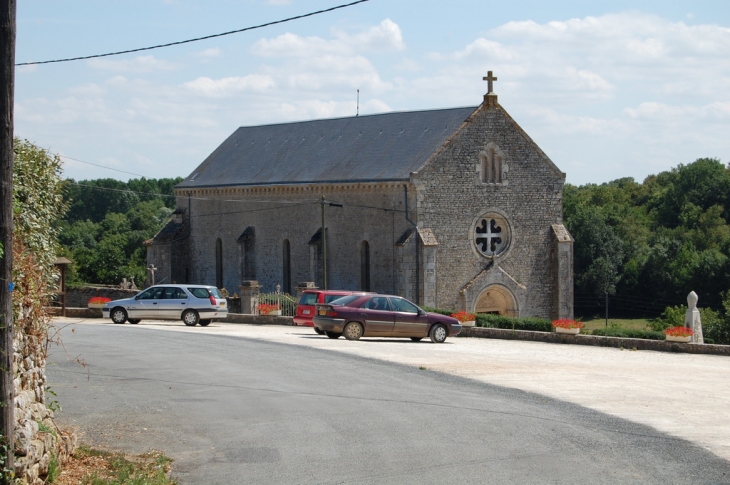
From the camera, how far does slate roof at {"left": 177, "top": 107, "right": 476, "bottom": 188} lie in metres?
43.8

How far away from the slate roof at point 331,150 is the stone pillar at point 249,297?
7243mm

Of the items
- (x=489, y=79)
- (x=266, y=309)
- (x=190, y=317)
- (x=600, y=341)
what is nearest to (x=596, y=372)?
(x=600, y=341)

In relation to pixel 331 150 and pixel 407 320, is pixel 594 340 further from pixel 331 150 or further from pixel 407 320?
pixel 331 150

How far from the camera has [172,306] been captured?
33.6m

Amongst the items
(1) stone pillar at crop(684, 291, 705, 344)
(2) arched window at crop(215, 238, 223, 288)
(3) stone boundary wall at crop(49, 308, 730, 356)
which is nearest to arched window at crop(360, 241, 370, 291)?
(3) stone boundary wall at crop(49, 308, 730, 356)

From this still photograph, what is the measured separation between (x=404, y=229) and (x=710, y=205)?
175 feet

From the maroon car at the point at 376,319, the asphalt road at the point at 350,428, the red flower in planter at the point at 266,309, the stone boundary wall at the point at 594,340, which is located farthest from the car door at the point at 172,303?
the asphalt road at the point at 350,428

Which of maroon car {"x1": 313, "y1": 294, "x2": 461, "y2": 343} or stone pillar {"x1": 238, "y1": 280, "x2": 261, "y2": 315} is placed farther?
stone pillar {"x1": 238, "y1": 280, "x2": 261, "y2": 315}

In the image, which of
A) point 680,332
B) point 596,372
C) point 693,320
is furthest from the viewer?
point 693,320

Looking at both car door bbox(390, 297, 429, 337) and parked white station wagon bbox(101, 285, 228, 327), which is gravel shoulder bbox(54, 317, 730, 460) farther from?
parked white station wagon bbox(101, 285, 228, 327)

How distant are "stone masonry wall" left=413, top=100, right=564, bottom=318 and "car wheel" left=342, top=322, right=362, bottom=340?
14251mm

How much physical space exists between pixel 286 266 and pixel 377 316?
21.5 metres

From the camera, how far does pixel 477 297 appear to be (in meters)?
42.5

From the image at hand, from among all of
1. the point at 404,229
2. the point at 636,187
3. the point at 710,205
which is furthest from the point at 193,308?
the point at 636,187
